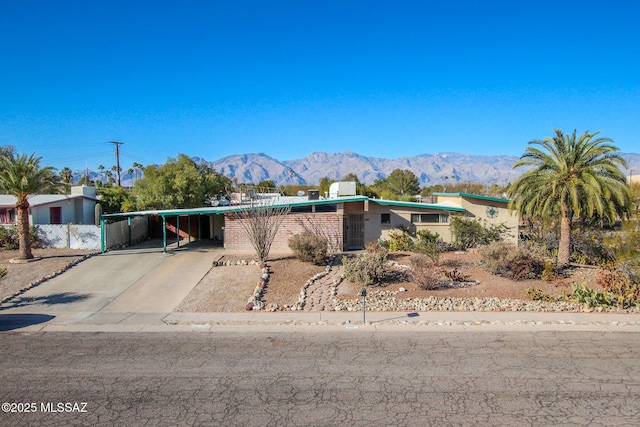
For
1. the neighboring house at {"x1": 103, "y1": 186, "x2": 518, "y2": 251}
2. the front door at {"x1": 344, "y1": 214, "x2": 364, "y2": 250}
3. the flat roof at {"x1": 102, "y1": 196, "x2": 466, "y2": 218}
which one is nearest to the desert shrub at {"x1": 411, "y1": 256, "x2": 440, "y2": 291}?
the neighboring house at {"x1": 103, "y1": 186, "x2": 518, "y2": 251}

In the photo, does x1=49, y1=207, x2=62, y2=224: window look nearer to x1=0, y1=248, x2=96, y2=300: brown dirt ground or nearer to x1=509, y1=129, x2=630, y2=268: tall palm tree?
x1=0, y1=248, x2=96, y2=300: brown dirt ground

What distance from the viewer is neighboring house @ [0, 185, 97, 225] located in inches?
1070

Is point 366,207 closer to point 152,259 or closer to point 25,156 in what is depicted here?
point 152,259

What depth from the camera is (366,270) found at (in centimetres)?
1644

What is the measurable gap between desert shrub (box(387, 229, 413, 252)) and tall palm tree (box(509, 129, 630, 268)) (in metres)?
6.56

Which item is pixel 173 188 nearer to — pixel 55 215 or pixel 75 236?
pixel 55 215

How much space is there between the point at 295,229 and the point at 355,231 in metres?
3.93

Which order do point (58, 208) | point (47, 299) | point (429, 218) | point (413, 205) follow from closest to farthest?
1. point (47, 299)
2. point (413, 205)
3. point (429, 218)
4. point (58, 208)

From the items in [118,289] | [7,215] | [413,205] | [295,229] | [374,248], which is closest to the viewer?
[118,289]

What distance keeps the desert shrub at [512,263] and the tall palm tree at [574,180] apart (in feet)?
8.60

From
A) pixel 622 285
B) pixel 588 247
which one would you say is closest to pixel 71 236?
pixel 622 285

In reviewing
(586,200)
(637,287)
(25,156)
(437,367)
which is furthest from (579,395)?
(25,156)

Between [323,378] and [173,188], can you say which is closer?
[323,378]

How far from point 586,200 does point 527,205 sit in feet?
7.74
